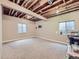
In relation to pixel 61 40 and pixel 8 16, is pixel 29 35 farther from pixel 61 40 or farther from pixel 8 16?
pixel 61 40

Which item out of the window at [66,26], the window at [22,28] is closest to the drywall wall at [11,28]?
the window at [22,28]

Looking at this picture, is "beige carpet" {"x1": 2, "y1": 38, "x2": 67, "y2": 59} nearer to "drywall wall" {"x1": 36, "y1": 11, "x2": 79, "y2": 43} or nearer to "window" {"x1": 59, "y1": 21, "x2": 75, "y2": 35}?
"window" {"x1": 59, "y1": 21, "x2": 75, "y2": 35}

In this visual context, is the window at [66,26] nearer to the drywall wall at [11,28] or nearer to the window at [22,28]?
the drywall wall at [11,28]

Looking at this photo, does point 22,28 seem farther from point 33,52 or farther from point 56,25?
point 33,52

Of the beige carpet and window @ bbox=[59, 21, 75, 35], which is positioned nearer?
the beige carpet

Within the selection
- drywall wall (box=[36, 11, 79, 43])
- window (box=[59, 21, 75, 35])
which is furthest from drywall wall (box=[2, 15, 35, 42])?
window (box=[59, 21, 75, 35])

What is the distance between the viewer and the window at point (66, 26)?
626 cm

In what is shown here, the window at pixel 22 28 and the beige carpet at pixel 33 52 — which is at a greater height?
the window at pixel 22 28

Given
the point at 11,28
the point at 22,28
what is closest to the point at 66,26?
the point at 11,28

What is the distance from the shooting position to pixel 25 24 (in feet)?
35.3

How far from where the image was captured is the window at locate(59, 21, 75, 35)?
20.5 feet

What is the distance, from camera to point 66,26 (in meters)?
6.87

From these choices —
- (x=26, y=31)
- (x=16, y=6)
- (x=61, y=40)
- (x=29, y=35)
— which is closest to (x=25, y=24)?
(x=26, y=31)

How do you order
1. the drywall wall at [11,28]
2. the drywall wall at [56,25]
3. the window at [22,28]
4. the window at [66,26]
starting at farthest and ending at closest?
the window at [22,28] < the drywall wall at [11,28] < the window at [66,26] < the drywall wall at [56,25]
